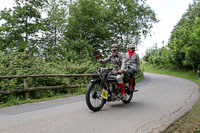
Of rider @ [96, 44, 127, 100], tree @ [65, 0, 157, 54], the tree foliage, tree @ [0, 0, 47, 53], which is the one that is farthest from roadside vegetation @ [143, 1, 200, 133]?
tree @ [0, 0, 47, 53]

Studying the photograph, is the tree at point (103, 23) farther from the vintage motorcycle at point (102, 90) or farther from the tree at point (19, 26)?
the vintage motorcycle at point (102, 90)

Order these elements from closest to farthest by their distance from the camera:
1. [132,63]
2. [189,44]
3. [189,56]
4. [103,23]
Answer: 1. [132,63]
2. [103,23]
3. [189,56]
4. [189,44]

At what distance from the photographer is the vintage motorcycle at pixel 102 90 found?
16.9ft

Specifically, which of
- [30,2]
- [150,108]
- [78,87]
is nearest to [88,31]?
[30,2]

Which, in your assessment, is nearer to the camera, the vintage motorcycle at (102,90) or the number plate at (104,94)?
the vintage motorcycle at (102,90)

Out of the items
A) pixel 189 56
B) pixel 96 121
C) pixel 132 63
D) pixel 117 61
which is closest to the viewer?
pixel 96 121

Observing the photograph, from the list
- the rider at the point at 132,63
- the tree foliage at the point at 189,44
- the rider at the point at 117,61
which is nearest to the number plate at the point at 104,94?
the rider at the point at 117,61

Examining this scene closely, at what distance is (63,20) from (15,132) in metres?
16.9

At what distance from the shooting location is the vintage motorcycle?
5.15m

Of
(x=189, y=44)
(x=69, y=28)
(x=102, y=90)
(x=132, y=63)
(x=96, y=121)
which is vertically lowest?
(x=96, y=121)

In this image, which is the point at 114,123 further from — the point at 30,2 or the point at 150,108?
the point at 30,2

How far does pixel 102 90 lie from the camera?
5359 mm

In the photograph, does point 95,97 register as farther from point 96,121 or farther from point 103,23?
point 103,23

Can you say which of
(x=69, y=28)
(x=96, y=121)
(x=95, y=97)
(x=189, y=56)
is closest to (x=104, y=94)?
(x=95, y=97)
